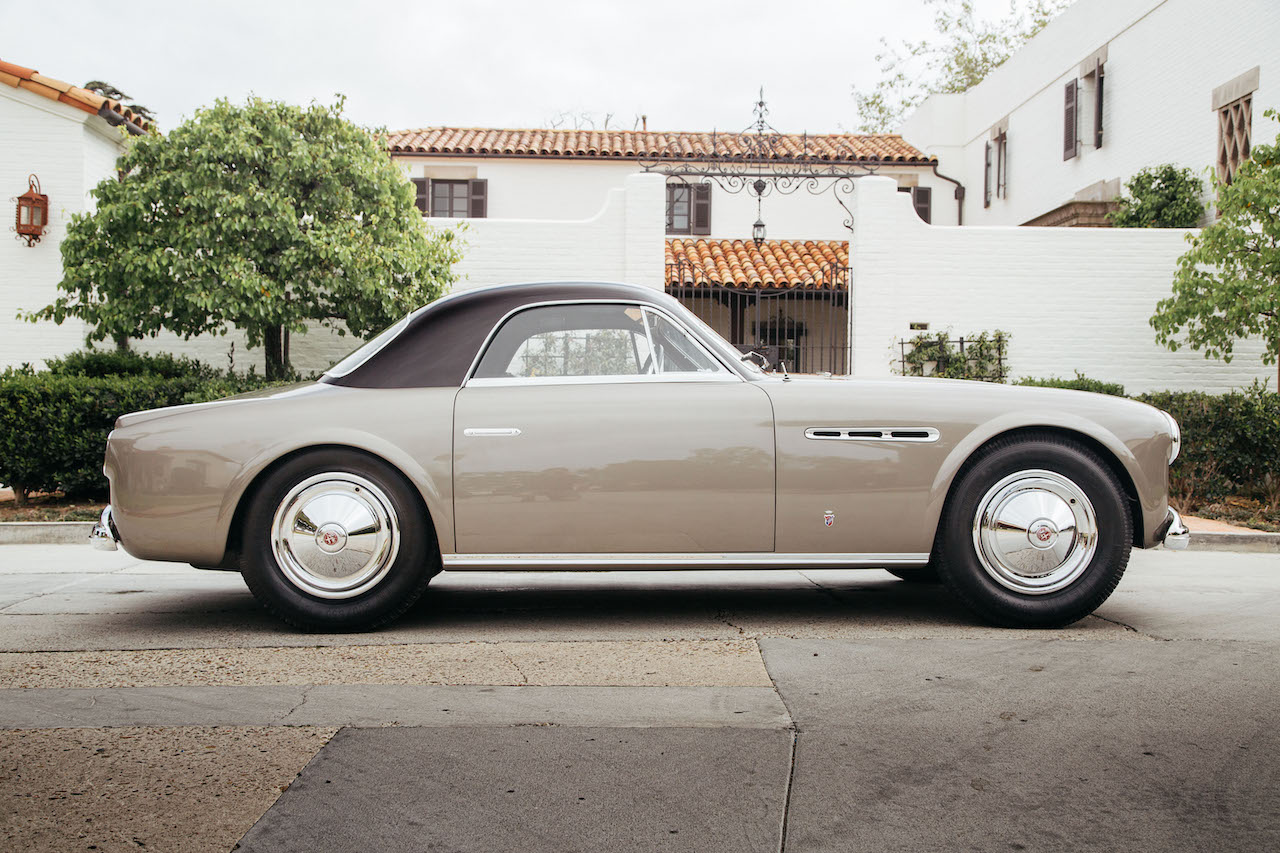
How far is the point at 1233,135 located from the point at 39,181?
1594cm

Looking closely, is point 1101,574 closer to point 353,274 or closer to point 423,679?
point 423,679

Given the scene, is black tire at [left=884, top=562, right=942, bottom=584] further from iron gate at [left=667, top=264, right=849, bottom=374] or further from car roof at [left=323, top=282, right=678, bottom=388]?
iron gate at [left=667, top=264, right=849, bottom=374]

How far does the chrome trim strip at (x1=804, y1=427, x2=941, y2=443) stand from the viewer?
15.4 feet

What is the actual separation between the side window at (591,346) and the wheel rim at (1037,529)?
1.29 meters

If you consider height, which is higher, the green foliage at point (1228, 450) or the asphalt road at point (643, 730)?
the green foliage at point (1228, 450)

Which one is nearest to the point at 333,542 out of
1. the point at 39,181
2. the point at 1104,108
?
the point at 39,181

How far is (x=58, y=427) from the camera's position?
33.2 ft

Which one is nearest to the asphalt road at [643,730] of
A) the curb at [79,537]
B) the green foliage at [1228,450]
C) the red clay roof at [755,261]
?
the curb at [79,537]

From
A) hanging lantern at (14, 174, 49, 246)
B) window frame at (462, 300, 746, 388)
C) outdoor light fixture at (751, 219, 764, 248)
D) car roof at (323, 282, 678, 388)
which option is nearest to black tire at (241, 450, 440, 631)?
car roof at (323, 282, 678, 388)

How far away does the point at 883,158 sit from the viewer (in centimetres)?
2520

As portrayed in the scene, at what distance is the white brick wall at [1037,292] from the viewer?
49.7ft

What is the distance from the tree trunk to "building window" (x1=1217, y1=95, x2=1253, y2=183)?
12362mm

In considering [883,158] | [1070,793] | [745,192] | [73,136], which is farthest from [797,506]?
[883,158]

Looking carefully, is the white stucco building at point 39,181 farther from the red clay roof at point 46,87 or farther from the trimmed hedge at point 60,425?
the trimmed hedge at point 60,425
